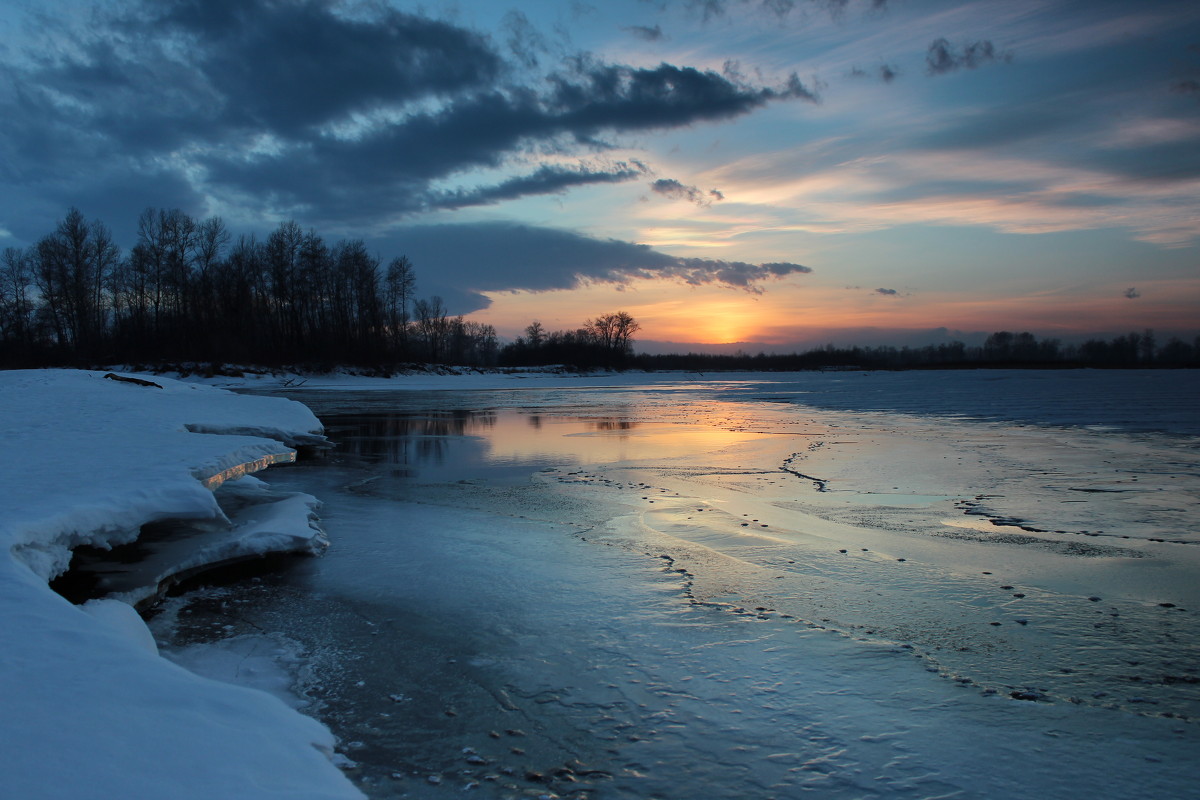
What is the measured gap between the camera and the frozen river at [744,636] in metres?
2.88

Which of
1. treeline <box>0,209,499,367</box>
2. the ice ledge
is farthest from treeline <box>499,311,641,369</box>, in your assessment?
the ice ledge

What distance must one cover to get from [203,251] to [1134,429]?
197 ft

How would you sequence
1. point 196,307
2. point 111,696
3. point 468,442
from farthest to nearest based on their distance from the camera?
point 196,307 < point 468,442 < point 111,696

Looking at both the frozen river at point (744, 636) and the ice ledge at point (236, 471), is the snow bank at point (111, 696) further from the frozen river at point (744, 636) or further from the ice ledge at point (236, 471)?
the ice ledge at point (236, 471)

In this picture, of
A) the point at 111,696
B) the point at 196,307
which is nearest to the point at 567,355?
the point at 196,307

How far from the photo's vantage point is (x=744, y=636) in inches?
165

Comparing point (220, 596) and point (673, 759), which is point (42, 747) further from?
point (220, 596)

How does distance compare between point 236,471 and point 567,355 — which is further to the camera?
point 567,355

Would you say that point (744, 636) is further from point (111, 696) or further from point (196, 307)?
point (196, 307)

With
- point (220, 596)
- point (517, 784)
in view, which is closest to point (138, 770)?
point (517, 784)

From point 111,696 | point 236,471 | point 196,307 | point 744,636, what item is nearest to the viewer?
point 111,696

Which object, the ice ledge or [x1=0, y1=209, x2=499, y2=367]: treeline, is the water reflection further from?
[x1=0, y1=209, x2=499, y2=367]: treeline

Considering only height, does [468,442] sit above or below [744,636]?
above

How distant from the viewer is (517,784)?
8.96ft
